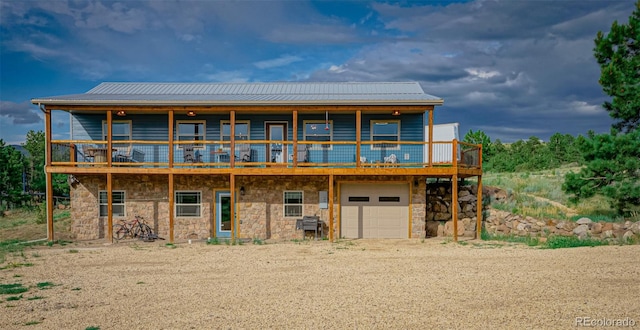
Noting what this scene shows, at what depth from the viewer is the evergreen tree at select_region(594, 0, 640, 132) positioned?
18531 millimetres

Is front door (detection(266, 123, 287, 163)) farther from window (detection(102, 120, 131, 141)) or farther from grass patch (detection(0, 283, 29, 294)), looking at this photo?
grass patch (detection(0, 283, 29, 294))

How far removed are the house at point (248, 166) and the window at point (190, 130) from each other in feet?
0.13

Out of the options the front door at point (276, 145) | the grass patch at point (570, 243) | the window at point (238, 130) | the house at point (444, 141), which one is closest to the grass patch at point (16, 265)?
the window at point (238, 130)

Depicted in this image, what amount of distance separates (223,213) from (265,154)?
271cm

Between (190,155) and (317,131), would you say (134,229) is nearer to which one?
(190,155)

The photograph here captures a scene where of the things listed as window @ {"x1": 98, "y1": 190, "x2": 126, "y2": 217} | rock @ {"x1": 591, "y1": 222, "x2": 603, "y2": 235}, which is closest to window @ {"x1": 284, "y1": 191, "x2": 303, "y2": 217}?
window @ {"x1": 98, "y1": 190, "x2": 126, "y2": 217}

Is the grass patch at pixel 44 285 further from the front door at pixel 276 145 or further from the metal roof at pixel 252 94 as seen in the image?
the front door at pixel 276 145

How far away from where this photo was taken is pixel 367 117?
19.8 meters

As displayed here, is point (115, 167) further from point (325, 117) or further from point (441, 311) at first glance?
point (441, 311)

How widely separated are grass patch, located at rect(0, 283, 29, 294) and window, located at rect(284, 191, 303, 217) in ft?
32.1

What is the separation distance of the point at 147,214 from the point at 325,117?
763 cm

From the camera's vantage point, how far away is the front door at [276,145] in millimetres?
19203

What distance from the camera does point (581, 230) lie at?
17906 millimetres

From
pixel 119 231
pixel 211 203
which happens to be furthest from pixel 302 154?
pixel 119 231
